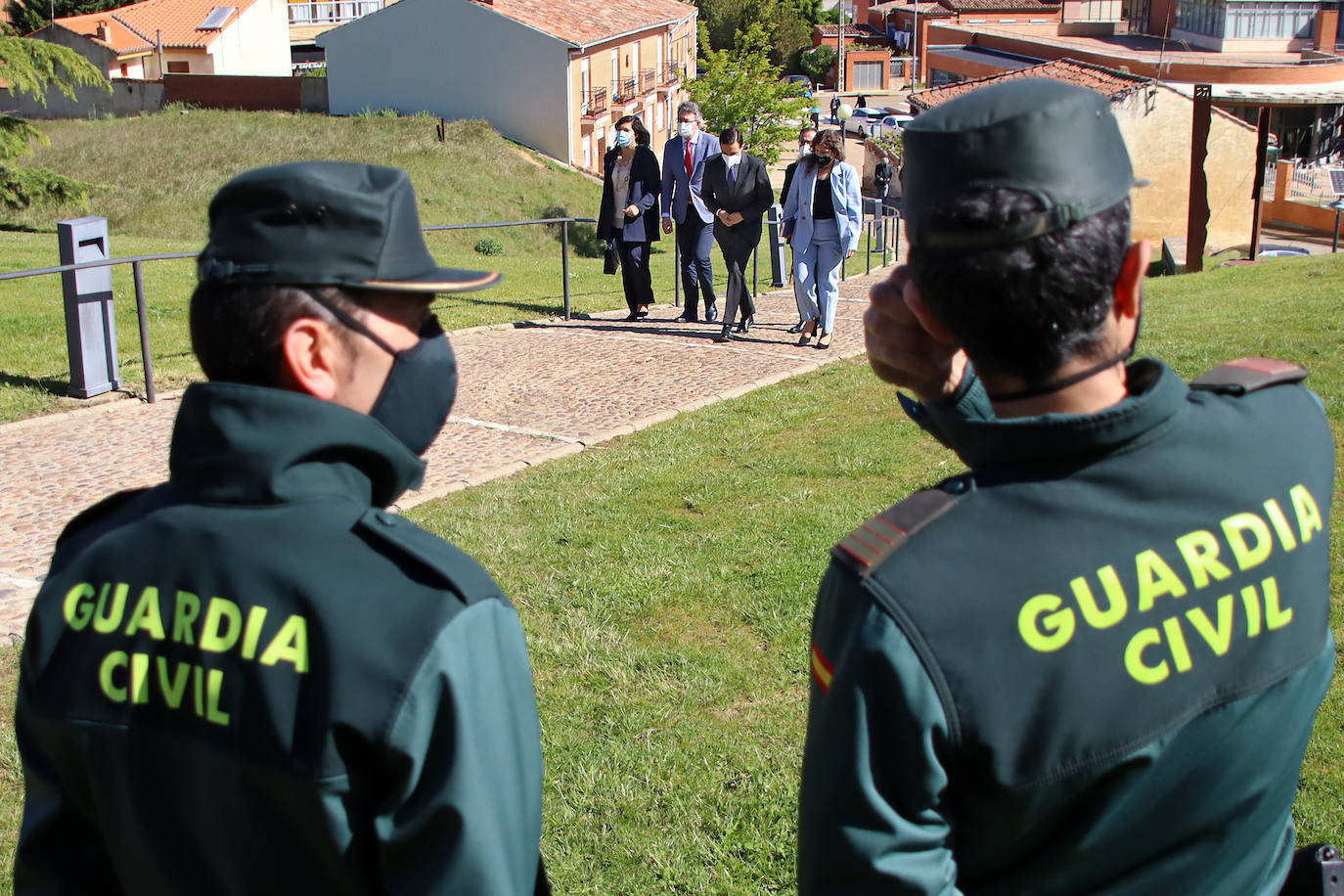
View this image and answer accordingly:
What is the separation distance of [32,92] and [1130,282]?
78.0 ft

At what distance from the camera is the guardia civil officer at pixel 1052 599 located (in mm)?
1343

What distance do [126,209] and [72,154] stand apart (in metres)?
8.38

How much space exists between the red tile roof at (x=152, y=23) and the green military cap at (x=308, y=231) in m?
61.6

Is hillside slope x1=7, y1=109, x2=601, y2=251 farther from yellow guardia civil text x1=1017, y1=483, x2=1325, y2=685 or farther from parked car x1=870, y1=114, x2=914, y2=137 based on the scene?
yellow guardia civil text x1=1017, y1=483, x2=1325, y2=685

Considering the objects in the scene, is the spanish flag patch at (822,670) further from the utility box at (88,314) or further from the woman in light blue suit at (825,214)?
the woman in light blue suit at (825,214)

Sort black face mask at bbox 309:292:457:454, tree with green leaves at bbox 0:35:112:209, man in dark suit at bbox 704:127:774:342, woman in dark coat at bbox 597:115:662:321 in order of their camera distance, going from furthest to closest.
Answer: tree with green leaves at bbox 0:35:112:209, woman in dark coat at bbox 597:115:662:321, man in dark suit at bbox 704:127:774:342, black face mask at bbox 309:292:457:454

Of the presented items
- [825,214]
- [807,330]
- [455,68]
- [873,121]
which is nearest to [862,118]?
[873,121]

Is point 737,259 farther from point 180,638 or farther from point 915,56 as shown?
point 915,56

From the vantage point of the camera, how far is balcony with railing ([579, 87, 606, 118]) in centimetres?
4606

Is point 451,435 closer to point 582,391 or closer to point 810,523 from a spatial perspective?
point 582,391

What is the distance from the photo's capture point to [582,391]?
29.1 ft

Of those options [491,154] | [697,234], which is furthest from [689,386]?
[491,154]

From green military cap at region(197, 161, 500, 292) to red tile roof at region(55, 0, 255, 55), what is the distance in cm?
6164

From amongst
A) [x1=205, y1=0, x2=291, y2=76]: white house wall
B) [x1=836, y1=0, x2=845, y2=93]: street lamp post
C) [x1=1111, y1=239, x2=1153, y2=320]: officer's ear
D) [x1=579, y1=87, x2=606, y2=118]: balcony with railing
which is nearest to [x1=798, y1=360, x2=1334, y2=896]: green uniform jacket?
[x1=1111, y1=239, x2=1153, y2=320]: officer's ear
